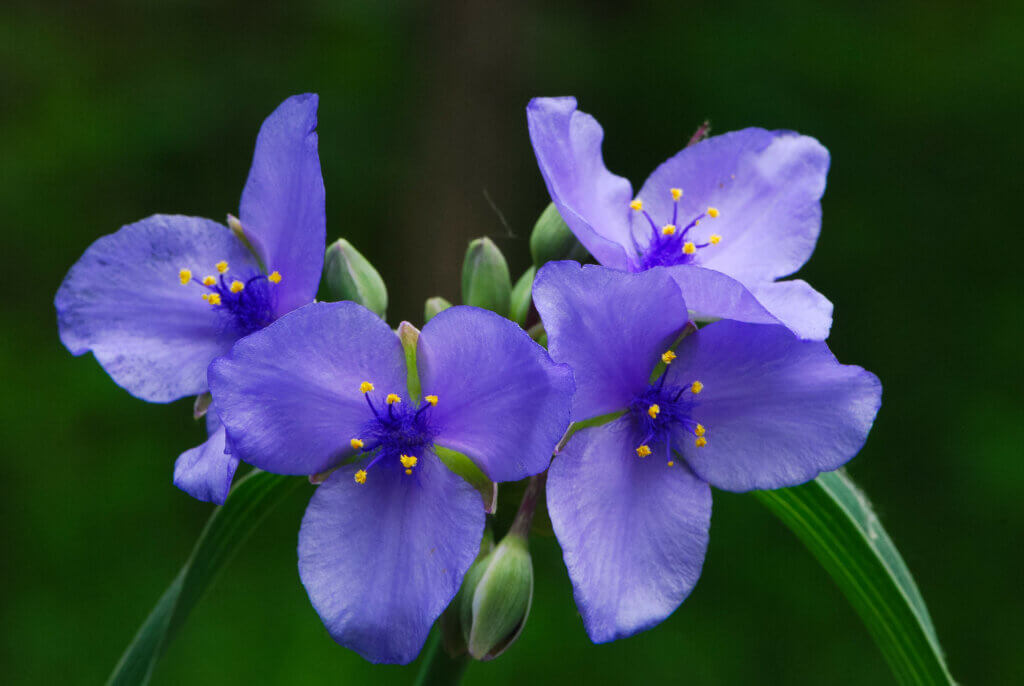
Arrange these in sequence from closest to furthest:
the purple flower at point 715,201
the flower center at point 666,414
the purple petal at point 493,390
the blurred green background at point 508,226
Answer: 1. the purple petal at point 493,390
2. the flower center at point 666,414
3. the purple flower at point 715,201
4. the blurred green background at point 508,226

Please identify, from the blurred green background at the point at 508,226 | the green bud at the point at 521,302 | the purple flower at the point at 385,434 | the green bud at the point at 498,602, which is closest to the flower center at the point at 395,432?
the purple flower at the point at 385,434

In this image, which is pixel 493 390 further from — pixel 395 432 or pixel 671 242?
pixel 671 242

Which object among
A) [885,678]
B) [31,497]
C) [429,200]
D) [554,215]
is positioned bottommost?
[885,678]

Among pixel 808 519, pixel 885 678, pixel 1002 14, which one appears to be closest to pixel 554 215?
pixel 808 519

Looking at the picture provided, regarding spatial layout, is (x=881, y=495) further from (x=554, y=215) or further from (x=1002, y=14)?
(x=554, y=215)

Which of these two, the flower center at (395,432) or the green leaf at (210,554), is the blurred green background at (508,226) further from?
the flower center at (395,432)

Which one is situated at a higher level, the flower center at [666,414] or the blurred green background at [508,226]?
the flower center at [666,414]

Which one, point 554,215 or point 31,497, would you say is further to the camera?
point 31,497

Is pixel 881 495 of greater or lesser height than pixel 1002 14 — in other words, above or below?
below
